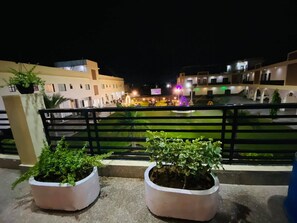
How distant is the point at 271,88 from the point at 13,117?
2044 cm

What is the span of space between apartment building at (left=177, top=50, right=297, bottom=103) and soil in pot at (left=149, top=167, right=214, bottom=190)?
15700 millimetres

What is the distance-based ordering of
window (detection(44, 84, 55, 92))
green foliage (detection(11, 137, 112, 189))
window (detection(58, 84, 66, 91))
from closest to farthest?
green foliage (detection(11, 137, 112, 189)) < window (detection(44, 84, 55, 92)) < window (detection(58, 84, 66, 91))

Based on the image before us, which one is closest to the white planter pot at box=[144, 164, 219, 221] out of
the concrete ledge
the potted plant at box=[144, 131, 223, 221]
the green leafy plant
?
the potted plant at box=[144, 131, 223, 221]

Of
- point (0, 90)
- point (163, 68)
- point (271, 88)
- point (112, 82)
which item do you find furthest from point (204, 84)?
point (0, 90)

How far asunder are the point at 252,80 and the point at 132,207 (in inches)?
992

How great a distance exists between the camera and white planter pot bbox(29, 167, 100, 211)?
5.53ft

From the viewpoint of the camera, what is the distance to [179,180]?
1.68 meters

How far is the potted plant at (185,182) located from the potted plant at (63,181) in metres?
0.77

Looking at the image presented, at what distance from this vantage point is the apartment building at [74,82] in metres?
8.69

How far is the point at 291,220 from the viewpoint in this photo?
1.51m

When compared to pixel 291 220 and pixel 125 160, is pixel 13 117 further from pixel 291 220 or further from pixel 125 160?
pixel 291 220

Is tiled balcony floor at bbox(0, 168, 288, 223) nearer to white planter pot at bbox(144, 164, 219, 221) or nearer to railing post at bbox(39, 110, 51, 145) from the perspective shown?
white planter pot at bbox(144, 164, 219, 221)

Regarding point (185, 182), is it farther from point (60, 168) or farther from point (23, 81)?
point (23, 81)

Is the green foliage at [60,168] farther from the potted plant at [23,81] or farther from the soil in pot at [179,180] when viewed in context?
the potted plant at [23,81]
